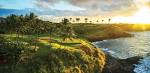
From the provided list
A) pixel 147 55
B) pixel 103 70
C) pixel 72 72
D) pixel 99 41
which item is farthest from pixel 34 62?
pixel 99 41

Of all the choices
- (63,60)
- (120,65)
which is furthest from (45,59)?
(120,65)

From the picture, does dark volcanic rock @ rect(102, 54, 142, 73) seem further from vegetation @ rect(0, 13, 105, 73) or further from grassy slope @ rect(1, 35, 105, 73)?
grassy slope @ rect(1, 35, 105, 73)

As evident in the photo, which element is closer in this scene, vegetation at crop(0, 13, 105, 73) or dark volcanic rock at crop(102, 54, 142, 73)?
vegetation at crop(0, 13, 105, 73)

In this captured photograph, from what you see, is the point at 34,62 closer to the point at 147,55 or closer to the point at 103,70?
the point at 103,70

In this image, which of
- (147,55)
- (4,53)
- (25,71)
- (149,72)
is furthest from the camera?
(147,55)

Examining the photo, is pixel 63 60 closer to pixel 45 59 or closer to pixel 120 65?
pixel 45 59

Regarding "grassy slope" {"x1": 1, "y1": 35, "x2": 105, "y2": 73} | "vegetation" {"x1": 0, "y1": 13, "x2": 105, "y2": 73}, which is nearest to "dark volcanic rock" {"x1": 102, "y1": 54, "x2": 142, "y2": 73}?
"vegetation" {"x1": 0, "y1": 13, "x2": 105, "y2": 73}

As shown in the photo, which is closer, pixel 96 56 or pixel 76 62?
pixel 76 62

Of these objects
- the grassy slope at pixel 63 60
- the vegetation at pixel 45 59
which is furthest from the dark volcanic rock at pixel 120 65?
the grassy slope at pixel 63 60
